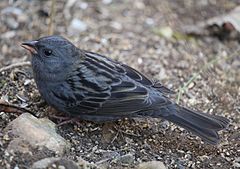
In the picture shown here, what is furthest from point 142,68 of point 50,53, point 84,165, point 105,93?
point 84,165

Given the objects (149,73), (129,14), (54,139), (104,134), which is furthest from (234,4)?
(54,139)

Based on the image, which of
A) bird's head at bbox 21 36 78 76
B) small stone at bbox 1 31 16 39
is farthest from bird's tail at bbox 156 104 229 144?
small stone at bbox 1 31 16 39

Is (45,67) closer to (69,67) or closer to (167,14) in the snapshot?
(69,67)

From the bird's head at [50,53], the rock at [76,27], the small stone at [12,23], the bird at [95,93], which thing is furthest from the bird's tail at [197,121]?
the small stone at [12,23]

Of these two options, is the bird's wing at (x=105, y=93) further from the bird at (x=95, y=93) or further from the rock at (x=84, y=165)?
the rock at (x=84, y=165)

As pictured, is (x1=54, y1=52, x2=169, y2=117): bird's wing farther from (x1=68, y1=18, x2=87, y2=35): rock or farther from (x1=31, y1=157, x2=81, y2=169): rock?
(x1=68, y1=18, x2=87, y2=35): rock

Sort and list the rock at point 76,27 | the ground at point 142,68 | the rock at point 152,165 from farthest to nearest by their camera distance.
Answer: the rock at point 76,27 → the ground at point 142,68 → the rock at point 152,165
